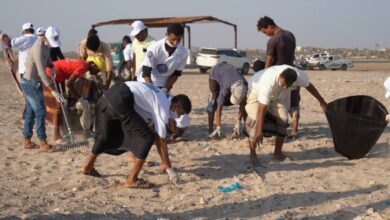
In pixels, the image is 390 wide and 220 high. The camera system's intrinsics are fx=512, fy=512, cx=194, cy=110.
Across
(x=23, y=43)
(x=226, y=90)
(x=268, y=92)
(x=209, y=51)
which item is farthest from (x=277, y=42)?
(x=209, y=51)

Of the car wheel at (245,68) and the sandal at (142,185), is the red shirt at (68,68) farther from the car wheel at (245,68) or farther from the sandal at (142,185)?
the car wheel at (245,68)

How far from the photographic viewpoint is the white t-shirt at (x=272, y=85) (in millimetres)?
A: 5797

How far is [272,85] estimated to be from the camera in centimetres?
584

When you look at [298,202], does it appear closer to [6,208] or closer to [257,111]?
[257,111]

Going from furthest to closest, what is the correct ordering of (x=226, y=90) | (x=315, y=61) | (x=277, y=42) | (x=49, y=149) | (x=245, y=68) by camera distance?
(x=315, y=61) < (x=245, y=68) < (x=226, y=90) < (x=277, y=42) < (x=49, y=149)

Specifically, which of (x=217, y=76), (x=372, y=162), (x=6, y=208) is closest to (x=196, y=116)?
(x=217, y=76)

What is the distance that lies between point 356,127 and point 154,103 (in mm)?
2553

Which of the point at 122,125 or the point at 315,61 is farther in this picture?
the point at 315,61

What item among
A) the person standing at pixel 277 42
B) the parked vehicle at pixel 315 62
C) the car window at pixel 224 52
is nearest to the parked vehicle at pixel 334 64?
the parked vehicle at pixel 315 62

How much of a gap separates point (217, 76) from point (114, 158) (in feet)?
6.82

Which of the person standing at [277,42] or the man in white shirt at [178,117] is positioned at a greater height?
the person standing at [277,42]

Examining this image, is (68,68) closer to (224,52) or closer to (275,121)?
(275,121)

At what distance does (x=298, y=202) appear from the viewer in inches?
188

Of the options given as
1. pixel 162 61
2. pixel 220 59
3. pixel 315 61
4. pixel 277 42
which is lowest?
pixel 315 61
